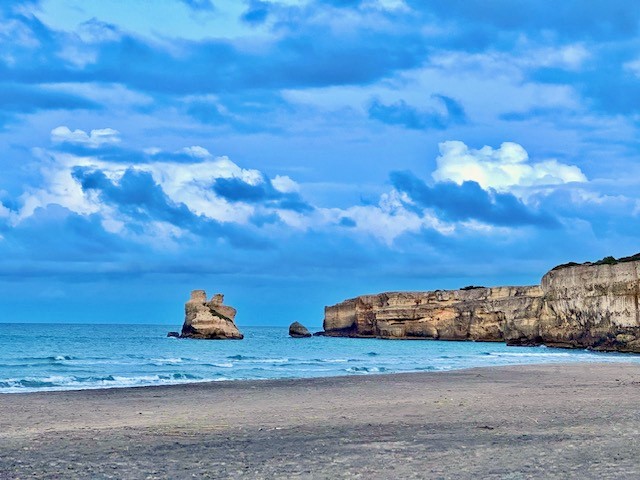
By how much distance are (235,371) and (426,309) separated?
85.1 m

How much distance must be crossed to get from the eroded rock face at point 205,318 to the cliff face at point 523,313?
31.1m

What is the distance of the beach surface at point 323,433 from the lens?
11.2 meters

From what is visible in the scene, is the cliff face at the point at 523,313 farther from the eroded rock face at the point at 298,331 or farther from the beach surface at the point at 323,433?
the beach surface at the point at 323,433

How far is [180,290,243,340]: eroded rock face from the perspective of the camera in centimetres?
10969

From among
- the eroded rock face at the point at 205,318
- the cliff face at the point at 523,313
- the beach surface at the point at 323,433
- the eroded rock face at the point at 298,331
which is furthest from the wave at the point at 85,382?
the eroded rock face at the point at 298,331

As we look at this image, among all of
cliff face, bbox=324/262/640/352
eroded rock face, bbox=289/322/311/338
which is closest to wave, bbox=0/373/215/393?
cliff face, bbox=324/262/640/352

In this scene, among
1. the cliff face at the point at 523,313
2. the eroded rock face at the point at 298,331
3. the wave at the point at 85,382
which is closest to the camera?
the wave at the point at 85,382

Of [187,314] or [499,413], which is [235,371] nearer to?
[499,413]

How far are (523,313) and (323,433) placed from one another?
8404cm

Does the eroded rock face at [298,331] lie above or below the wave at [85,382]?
above

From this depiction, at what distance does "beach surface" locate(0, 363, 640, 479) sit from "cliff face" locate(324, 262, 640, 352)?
45.5 meters

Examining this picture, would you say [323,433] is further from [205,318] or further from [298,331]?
[298,331]

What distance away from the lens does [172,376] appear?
122 ft

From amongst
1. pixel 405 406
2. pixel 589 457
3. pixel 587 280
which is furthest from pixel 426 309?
pixel 589 457
